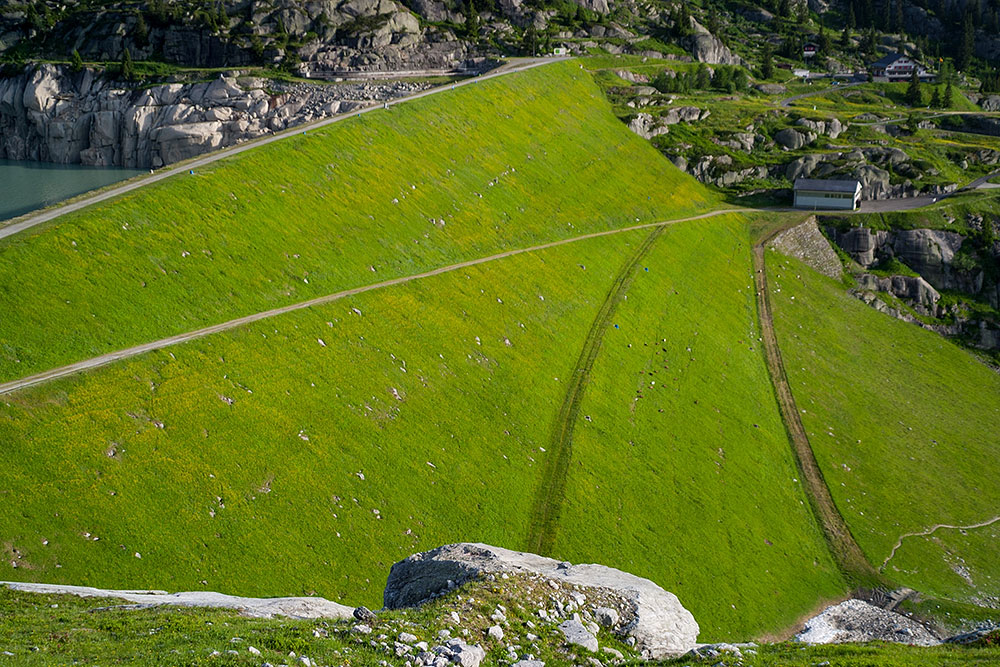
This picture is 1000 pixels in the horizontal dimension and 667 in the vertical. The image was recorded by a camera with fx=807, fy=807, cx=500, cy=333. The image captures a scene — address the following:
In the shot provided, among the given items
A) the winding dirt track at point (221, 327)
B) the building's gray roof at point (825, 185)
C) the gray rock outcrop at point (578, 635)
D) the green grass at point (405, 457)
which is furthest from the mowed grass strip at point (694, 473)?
the building's gray roof at point (825, 185)

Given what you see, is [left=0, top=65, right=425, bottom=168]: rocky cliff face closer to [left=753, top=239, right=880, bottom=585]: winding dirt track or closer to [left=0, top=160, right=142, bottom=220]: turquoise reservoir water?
[left=0, top=160, right=142, bottom=220]: turquoise reservoir water

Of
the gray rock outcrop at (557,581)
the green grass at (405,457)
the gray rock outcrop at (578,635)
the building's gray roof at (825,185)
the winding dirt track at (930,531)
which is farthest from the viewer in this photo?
the building's gray roof at (825,185)

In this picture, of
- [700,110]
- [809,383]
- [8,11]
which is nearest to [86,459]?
[809,383]

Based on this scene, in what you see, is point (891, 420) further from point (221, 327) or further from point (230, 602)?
point (230, 602)

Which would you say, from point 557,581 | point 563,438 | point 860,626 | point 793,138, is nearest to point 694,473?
point 563,438

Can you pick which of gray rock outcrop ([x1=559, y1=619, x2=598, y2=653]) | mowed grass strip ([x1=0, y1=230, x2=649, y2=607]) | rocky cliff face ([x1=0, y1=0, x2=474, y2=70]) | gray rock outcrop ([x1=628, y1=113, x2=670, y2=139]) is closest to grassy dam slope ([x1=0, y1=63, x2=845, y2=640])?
mowed grass strip ([x1=0, y1=230, x2=649, y2=607])

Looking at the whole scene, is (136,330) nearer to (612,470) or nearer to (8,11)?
(612,470)

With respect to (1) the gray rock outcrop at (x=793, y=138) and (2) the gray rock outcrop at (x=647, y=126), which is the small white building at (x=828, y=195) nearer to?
(1) the gray rock outcrop at (x=793, y=138)
